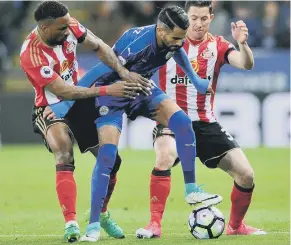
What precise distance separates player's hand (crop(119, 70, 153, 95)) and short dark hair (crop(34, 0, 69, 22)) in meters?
0.73

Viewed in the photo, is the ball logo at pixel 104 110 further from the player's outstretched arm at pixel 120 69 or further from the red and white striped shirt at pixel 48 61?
the red and white striped shirt at pixel 48 61

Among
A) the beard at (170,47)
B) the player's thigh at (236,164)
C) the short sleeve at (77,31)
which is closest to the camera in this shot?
the beard at (170,47)

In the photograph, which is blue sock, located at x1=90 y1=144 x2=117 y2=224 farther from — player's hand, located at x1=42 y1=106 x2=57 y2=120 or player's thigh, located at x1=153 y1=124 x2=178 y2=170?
Result: player's thigh, located at x1=153 y1=124 x2=178 y2=170

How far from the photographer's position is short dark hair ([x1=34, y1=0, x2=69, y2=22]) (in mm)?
7500

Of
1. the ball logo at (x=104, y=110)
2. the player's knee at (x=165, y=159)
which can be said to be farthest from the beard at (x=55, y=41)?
the player's knee at (x=165, y=159)

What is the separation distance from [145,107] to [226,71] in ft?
33.4

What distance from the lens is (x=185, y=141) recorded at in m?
7.68

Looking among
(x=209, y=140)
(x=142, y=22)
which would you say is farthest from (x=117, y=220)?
(x=142, y=22)

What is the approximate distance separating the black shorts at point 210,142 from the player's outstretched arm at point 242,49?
0.66 m

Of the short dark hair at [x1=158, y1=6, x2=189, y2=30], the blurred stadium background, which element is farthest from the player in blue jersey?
the blurred stadium background

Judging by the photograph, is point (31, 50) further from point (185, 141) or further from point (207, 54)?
point (207, 54)

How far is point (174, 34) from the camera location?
7.60 meters

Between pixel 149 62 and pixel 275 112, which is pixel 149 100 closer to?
pixel 149 62

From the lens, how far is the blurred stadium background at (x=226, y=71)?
17484 millimetres
